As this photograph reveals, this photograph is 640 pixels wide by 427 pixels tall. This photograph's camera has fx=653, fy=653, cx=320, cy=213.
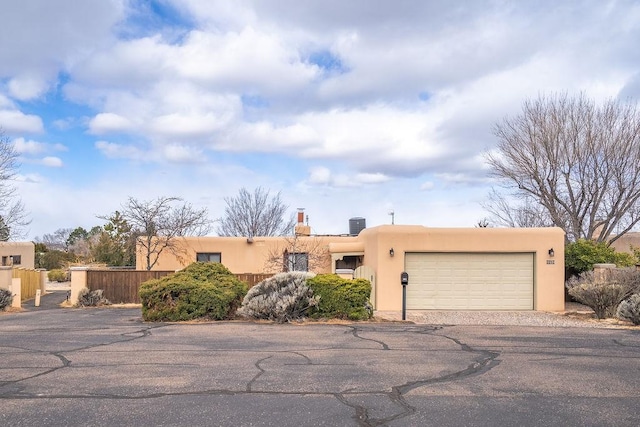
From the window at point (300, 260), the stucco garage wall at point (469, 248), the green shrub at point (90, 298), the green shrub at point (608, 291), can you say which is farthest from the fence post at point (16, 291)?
the green shrub at point (608, 291)

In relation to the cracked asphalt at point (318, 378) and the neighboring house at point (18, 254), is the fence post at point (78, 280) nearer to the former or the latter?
the cracked asphalt at point (318, 378)

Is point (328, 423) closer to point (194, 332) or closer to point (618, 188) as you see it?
point (194, 332)

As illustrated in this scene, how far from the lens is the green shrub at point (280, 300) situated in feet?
56.7

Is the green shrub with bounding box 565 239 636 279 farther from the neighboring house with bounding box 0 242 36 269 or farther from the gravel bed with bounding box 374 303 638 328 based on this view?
the neighboring house with bounding box 0 242 36 269

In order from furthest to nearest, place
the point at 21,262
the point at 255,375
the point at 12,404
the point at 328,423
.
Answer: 1. the point at 21,262
2. the point at 255,375
3. the point at 12,404
4. the point at 328,423

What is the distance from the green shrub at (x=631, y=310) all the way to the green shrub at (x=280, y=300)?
8.10 meters

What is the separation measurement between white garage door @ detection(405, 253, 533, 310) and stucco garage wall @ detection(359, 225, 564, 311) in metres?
0.27

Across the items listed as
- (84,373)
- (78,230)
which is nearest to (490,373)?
(84,373)

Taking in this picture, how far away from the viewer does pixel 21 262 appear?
1935 inches

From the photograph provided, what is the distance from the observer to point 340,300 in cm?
1769

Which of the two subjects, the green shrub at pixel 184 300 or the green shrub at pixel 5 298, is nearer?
the green shrub at pixel 184 300

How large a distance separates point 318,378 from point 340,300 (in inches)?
356

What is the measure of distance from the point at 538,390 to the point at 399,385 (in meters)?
1.70

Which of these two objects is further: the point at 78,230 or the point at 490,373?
the point at 78,230
